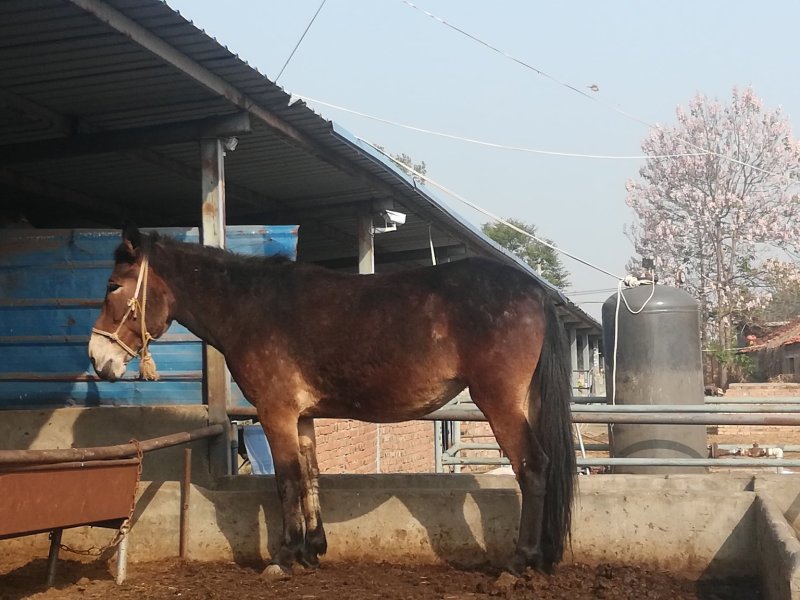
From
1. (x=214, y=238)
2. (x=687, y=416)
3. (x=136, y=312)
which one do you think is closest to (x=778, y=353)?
(x=687, y=416)

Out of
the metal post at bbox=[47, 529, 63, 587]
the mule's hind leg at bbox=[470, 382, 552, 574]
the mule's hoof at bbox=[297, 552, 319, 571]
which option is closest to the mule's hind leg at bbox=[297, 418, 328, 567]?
the mule's hoof at bbox=[297, 552, 319, 571]

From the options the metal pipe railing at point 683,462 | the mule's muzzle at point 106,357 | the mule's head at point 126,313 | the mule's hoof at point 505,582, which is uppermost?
the mule's head at point 126,313

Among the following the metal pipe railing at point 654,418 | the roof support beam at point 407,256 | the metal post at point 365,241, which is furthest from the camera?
the roof support beam at point 407,256

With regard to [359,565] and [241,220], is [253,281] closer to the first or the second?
[359,565]

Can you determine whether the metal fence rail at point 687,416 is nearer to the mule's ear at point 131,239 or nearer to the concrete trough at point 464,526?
the concrete trough at point 464,526

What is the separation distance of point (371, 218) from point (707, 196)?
30.5 metres

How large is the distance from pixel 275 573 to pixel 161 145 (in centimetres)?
398

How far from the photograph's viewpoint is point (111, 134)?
7.23m

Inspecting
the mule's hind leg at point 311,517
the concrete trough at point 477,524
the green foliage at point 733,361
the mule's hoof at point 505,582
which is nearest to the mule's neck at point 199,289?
the mule's hind leg at point 311,517

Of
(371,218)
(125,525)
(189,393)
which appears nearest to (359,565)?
(125,525)

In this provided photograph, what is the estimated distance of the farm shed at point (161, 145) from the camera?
539 centimetres

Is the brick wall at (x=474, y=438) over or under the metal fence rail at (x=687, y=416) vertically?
under

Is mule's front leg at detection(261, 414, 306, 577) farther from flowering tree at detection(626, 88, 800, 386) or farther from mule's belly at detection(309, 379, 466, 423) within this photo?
flowering tree at detection(626, 88, 800, 386)

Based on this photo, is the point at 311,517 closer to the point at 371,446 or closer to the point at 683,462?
the point at 683,462
